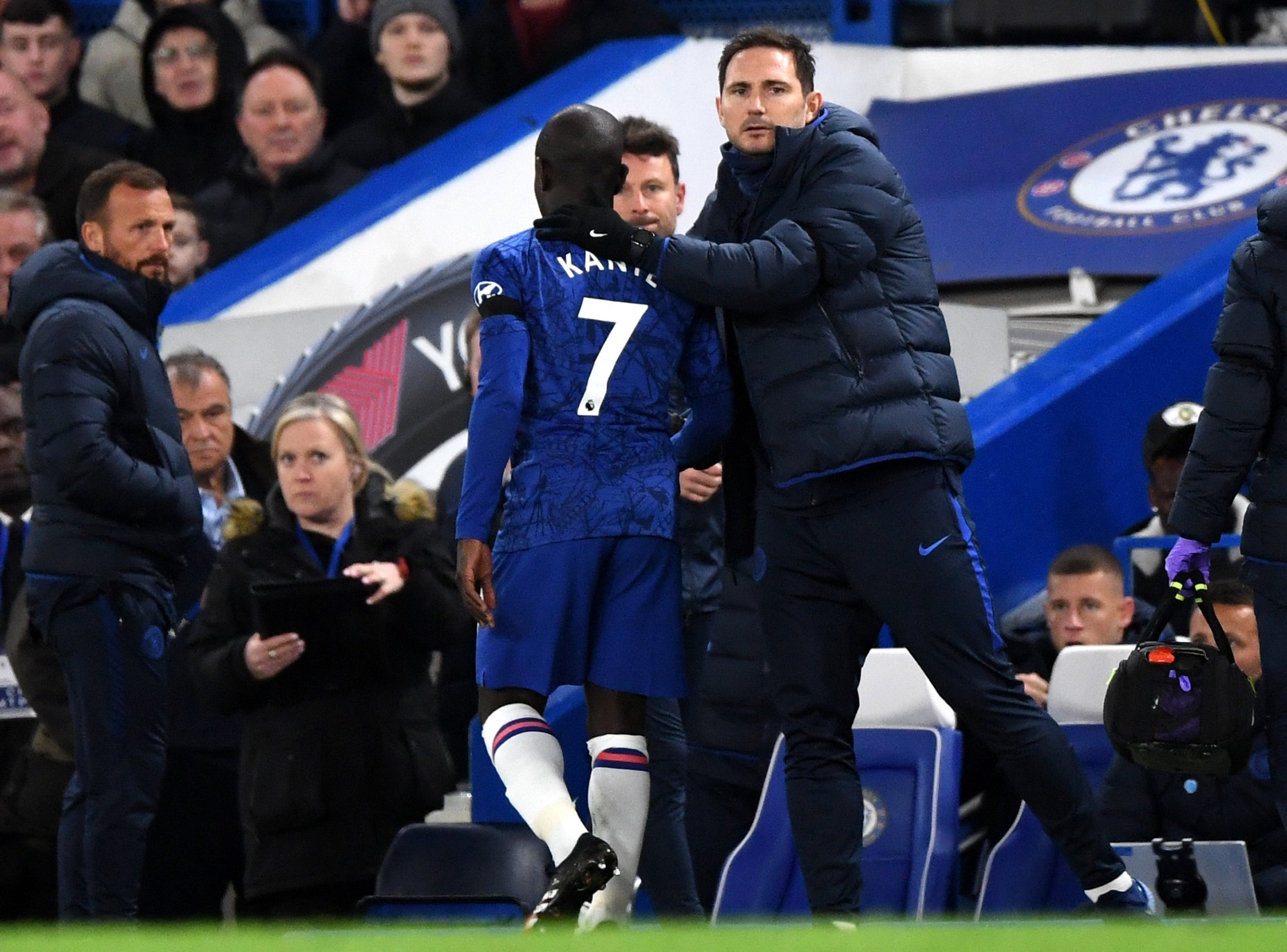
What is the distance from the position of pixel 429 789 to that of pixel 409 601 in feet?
1.64

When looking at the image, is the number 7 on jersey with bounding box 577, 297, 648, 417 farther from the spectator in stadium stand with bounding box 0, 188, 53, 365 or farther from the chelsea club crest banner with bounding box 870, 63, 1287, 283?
the chelsea club crest banner with bounding box 870, 63, 1287, 283

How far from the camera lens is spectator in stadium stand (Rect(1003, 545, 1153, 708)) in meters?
6.25

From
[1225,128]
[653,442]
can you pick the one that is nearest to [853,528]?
[653,442]

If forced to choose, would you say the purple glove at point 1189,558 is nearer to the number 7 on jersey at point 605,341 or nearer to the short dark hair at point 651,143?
the number 7 on jersey at point 605,341

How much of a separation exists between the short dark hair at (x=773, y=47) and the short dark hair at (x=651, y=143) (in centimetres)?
84

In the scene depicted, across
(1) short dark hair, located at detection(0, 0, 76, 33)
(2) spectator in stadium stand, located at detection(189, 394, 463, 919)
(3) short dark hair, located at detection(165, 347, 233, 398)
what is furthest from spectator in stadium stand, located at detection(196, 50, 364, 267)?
(2) spectator in stadium stand, located at detection(189, 394, 463, 919)

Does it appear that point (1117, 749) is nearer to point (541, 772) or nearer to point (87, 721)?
point (541, 772)

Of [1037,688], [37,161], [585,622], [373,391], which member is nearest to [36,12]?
[37,161]

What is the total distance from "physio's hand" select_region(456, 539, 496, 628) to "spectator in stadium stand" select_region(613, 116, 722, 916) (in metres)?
0.59

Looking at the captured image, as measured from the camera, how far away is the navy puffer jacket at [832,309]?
4754 mm

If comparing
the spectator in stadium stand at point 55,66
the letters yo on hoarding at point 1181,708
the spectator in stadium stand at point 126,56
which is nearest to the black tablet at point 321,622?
the letters yo on hoarding at point 1181,708

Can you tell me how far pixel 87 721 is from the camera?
578 centimetres

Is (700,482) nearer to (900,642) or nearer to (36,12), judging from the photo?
(900,642)

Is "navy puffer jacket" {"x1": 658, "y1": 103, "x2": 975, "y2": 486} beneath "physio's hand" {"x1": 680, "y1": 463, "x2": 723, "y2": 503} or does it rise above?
above
